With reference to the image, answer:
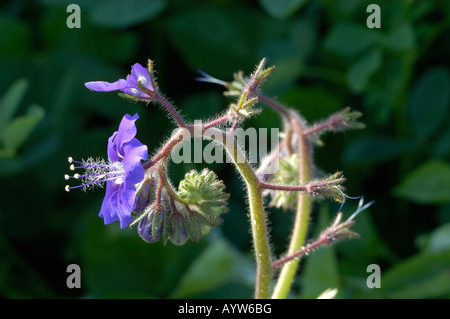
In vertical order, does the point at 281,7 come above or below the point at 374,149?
above

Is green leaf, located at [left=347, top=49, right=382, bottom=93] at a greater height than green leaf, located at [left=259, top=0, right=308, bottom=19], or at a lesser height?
lesser

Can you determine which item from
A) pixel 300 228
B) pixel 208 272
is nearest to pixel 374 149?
pixel 208 272

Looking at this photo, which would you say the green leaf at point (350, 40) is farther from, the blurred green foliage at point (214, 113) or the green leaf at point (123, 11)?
the green leaf at point (123, 11)

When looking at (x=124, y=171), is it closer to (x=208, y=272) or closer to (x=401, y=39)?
(x=208, y=272)

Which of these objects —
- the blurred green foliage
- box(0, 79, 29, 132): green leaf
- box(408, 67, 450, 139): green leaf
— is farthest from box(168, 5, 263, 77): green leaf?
box(0, 79, 29, 132): green leaf

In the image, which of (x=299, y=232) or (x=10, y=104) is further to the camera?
(x=10, y=104)

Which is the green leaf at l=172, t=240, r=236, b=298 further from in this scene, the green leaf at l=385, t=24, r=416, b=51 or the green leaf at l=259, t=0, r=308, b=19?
the green leaf at l=385, t=24, r=416, b=51
